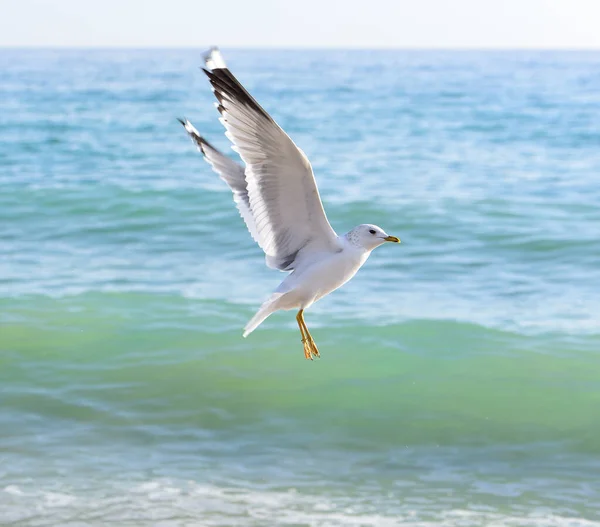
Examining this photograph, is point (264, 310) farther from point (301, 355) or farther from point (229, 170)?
point (301, 355)

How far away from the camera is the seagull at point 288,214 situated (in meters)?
4.38

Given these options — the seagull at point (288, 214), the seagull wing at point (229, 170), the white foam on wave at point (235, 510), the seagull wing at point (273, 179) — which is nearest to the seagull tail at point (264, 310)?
the seagull at point (288, 214)

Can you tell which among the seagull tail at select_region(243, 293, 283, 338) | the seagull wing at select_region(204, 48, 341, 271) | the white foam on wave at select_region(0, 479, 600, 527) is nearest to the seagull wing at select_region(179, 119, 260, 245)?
the seagull wing at select_region(204, 48, 341, 271)

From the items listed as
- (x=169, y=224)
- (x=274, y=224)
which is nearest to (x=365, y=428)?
(x=274, y=224)

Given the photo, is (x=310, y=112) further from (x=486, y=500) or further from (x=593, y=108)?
Answer: (x=486, y=500)

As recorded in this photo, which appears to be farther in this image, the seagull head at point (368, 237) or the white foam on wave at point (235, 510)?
the white foam on wave at point (235, 510)

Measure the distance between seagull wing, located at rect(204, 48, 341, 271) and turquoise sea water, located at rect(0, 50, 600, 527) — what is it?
196 cm

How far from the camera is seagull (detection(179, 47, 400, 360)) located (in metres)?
4.38

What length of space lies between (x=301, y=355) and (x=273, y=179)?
5104 millimetres

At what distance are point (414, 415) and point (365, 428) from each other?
0.47m

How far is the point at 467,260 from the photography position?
510 inches

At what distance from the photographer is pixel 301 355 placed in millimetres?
9594

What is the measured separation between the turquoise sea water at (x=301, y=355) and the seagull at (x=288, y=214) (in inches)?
77.6

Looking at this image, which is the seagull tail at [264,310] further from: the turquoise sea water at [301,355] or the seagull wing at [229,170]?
the turquoise sea water at [301,355]
